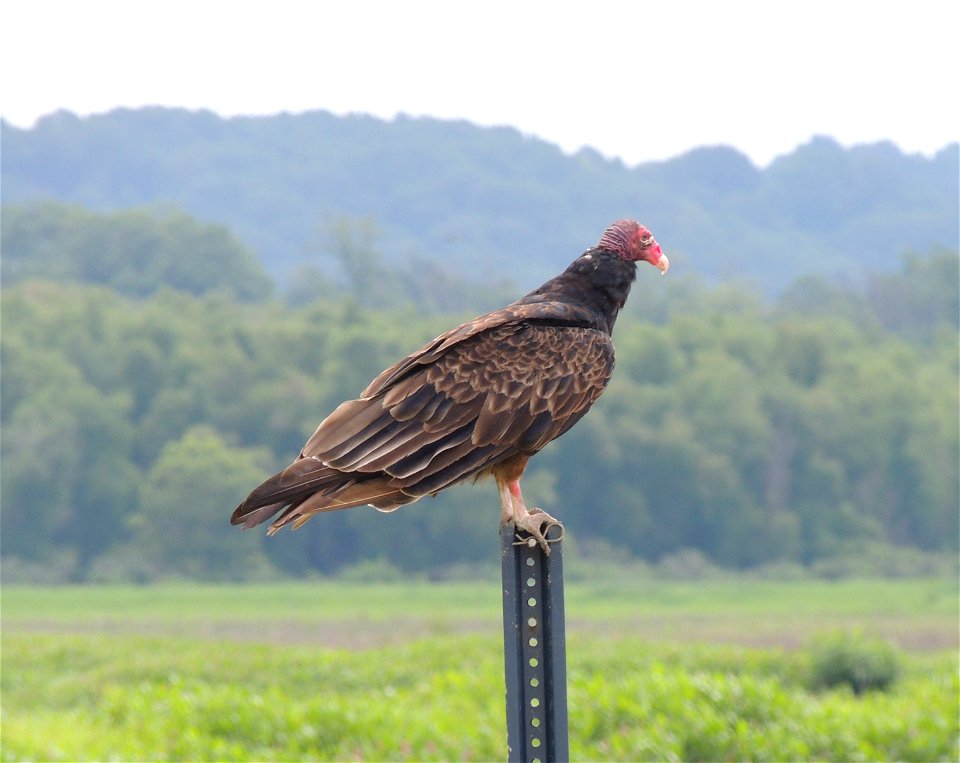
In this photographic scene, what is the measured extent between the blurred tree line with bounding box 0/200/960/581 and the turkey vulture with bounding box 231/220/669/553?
26106 millimetres

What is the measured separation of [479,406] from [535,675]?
671 mm

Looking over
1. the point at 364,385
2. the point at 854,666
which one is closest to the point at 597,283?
the point at 854,666

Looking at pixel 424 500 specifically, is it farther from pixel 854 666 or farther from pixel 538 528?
pixel 538 528

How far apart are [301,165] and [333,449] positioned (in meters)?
82.4

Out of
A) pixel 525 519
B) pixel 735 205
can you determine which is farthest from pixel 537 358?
pixel 735 205

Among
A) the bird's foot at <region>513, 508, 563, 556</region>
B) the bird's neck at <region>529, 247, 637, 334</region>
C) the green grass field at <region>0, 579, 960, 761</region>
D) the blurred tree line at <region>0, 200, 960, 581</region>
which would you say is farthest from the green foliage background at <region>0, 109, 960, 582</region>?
the bird's foot at <region>513, 508, 563, 556</region>

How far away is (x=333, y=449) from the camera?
327 centimetres

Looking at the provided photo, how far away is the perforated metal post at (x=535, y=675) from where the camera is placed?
319 cm

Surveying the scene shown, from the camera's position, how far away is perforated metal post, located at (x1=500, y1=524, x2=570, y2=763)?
10.5 ft

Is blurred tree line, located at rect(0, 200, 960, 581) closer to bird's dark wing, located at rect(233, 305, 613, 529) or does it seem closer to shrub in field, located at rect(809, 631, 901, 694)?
shrub in field, located at rect(809, 631, 901, 694)

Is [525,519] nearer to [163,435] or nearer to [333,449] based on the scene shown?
[333,449]

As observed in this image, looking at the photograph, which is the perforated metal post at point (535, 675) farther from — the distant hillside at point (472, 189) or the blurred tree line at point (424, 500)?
the distant hillside at point (472, 189)

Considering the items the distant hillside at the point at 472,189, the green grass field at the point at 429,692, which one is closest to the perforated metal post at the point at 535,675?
the green grass field at the point at 429,692

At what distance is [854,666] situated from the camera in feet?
35.4
